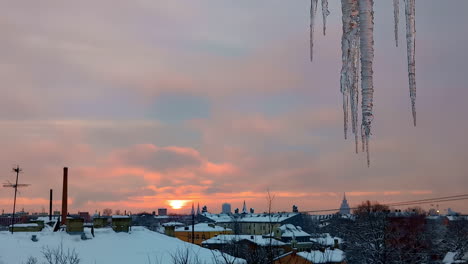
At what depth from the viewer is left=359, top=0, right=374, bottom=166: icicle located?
18.0 feet

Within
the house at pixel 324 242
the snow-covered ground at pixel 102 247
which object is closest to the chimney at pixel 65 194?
the snow-covered ground at pixel 102 247

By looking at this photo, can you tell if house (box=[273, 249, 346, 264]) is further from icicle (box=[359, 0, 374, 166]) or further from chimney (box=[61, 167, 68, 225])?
icicle (box=[359, 0, 374, 166])

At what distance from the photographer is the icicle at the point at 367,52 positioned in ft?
18.0

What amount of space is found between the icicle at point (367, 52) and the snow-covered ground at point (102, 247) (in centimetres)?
2696

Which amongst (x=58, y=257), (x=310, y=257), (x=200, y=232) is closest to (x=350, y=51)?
(x=58, y=257)

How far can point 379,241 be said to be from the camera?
32.8 m

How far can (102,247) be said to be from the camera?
3447 centimetres

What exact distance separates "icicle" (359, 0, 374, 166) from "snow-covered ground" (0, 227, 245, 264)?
27.0 m

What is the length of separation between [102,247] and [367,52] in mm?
32646

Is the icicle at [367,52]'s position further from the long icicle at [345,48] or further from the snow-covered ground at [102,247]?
the snow-covered ground at [102,247]

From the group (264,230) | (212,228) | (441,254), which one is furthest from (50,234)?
(264,230)

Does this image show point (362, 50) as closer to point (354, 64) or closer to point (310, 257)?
point (354, 64)

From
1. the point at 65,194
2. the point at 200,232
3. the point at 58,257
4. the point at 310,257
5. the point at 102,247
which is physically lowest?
the point at 200,232

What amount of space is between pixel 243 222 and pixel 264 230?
13.1 m
